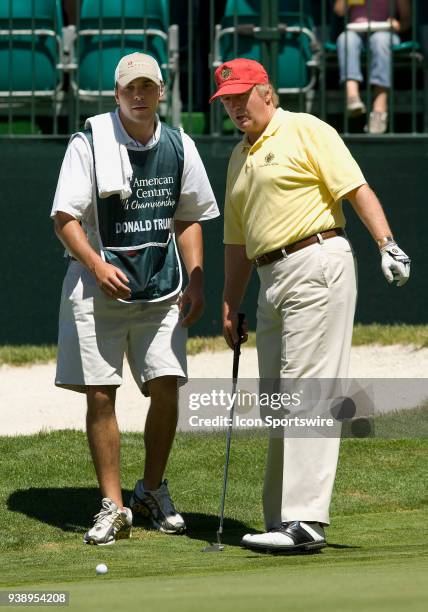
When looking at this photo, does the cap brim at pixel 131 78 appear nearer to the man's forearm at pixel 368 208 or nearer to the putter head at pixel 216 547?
the man's forearm at pixel 368 208

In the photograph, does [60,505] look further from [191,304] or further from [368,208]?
[368,208]

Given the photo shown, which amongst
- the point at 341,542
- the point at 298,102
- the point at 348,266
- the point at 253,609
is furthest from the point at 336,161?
the point at 298,102

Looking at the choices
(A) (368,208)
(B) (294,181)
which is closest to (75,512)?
(B) (294,181)

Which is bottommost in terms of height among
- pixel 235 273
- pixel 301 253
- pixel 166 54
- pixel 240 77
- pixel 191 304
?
pixel 191 304

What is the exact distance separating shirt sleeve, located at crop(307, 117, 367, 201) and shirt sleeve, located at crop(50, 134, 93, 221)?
988 millimetres

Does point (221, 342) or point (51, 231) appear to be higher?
point (51, 231)

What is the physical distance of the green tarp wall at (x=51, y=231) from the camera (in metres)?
10.7

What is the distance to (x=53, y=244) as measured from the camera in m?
10.7

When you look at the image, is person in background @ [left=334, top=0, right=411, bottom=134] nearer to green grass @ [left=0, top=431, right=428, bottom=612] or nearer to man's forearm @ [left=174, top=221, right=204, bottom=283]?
green grass @ [left=0, top=431, right=428, bottom=612]

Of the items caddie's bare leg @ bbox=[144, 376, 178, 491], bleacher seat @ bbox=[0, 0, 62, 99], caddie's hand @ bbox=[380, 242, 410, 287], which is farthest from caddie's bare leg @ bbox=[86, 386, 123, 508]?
bleacher seat @ bbox=[0, 0, 62, 99]

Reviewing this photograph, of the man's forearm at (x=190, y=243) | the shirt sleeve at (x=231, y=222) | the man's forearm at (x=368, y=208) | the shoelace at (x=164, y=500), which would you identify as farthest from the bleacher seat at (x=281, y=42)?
the man's forearm at (x=368, y=208)

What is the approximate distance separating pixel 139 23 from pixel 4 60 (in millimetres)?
1063

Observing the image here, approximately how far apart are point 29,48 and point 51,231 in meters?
1.40

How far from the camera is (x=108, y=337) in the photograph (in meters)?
6.14
